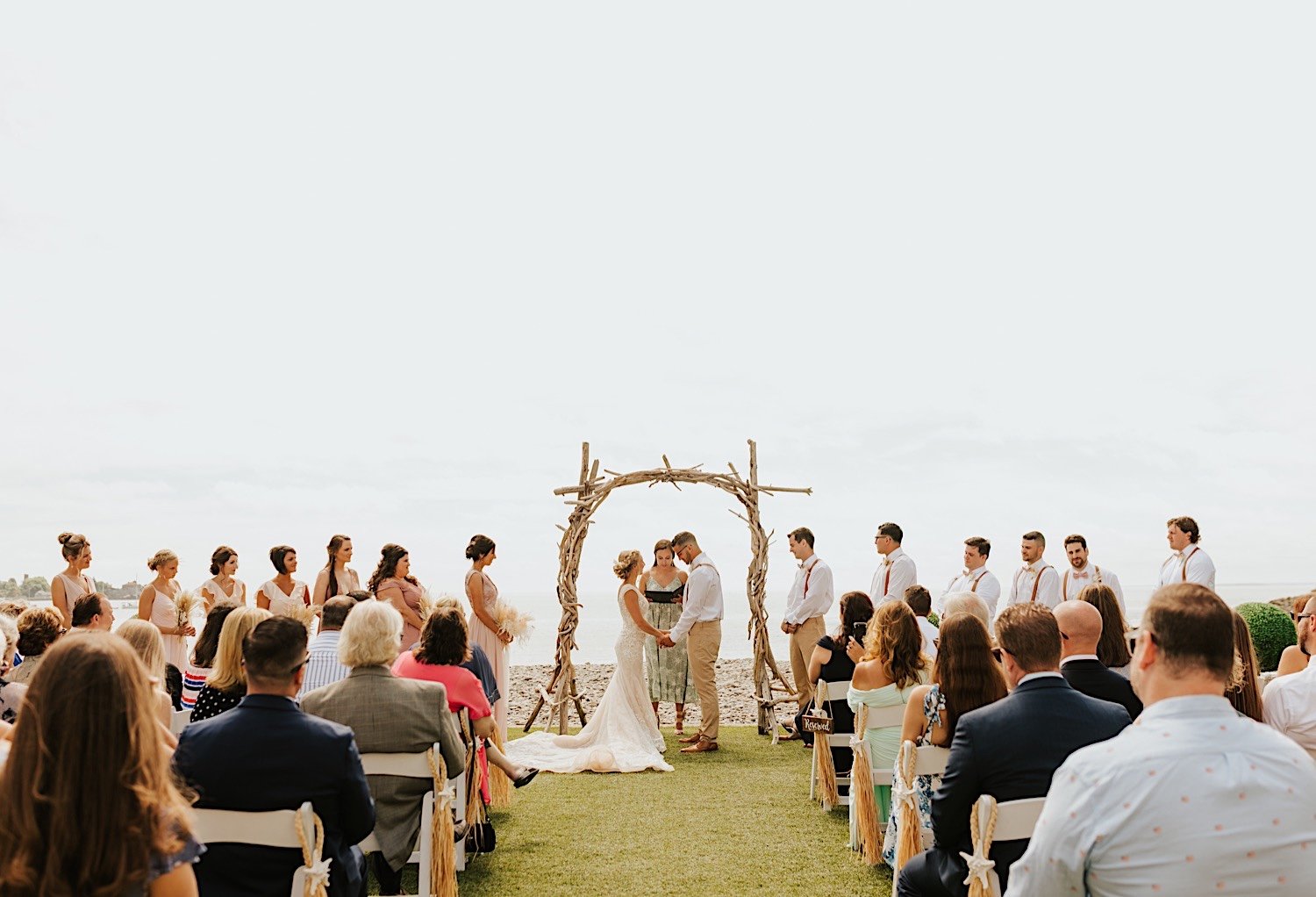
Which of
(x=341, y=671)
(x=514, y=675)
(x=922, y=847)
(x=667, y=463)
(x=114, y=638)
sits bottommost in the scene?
(x=514, y=675)

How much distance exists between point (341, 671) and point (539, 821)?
6.54 ft

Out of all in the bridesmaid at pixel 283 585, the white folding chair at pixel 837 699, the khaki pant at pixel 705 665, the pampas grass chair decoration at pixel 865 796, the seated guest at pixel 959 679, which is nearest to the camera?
the seated guest at pixel 959 679

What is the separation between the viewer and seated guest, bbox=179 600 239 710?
5727 millimetres

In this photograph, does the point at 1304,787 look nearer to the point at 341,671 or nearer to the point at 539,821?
the point at 341,671

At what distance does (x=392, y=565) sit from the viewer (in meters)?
9.03

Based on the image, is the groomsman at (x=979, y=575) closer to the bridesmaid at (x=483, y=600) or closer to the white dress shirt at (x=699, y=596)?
the white dress shirt at (x=699, y=596)

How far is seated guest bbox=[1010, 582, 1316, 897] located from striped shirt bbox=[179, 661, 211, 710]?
16.1ft

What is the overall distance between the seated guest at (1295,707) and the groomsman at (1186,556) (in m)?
6.30

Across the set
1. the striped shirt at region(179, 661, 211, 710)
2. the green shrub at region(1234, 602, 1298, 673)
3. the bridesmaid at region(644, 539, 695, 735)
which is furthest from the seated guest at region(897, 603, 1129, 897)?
the green shrub at region(1234, 602, 1298, 673)

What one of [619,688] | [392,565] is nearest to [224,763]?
[392,565]

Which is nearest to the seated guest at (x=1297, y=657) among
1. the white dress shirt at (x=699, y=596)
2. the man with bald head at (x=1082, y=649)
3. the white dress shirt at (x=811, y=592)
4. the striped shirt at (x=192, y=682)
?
the man with bald head at (x=1082, y=649)

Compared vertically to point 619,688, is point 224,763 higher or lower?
higher

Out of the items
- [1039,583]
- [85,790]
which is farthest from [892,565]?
[85,790]

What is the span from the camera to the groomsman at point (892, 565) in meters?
11.5
